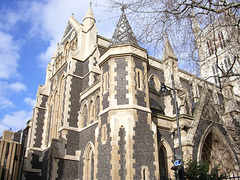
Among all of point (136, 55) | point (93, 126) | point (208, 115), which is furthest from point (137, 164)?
point (208, 115)

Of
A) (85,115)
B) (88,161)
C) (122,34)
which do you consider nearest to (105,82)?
(122,34)

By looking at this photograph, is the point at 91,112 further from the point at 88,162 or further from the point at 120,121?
the point at 120,121

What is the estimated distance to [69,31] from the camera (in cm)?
2586

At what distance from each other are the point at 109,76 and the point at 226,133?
1013 cm

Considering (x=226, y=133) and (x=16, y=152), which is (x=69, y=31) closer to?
(x=16, y=152)

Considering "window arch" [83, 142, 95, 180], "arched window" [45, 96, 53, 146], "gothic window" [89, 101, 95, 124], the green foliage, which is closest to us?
the green foliage

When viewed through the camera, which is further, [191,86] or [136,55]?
[191,86]

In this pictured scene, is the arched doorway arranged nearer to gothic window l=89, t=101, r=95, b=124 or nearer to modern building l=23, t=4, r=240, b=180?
modern building l=23, t=4, r=240, b=180

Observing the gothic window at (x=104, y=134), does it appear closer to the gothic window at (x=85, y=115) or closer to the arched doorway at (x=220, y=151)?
the gothic window at (x=85, y=115)

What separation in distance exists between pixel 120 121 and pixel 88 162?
Result: 16.8ft

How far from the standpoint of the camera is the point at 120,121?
480 inches

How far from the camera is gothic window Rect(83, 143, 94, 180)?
15.2m

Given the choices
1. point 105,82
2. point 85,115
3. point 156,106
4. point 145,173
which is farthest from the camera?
point 156,106

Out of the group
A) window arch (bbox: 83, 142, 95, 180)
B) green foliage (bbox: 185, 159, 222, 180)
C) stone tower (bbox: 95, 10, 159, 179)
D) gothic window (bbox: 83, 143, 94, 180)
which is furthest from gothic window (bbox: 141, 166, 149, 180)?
gothic window (bbox: 83, 143, 94, 180)
